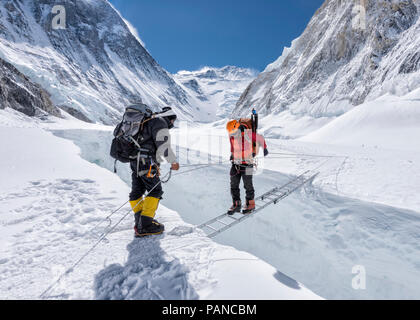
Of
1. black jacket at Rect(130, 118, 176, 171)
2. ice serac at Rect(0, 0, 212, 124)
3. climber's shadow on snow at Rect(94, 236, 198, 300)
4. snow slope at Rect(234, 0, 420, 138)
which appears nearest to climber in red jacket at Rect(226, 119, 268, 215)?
black jacket at Rect(130, 118, 176, 171)

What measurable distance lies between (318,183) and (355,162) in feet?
5.16

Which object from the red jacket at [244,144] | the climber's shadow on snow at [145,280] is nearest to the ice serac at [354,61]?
the red jacket at [244,144]

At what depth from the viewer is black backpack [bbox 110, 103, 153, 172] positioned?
310 centimetres

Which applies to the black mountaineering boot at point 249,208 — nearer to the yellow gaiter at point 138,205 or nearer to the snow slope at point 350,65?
the yellow gaiter at point 138,205

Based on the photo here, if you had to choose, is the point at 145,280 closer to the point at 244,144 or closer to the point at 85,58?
the point at 244,144

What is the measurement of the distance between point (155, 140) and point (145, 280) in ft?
5.76

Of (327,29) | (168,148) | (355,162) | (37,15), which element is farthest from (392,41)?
(37,15)

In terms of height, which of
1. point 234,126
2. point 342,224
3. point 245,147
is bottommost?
point 342,224

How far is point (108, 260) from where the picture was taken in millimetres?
2678

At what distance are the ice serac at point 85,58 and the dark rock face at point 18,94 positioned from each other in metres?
19.9

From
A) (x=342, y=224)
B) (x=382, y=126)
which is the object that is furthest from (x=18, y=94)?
(x=382, y=126)

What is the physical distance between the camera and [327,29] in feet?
83.7

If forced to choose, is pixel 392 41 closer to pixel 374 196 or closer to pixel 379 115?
pixel 379 115

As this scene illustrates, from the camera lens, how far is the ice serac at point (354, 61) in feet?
48.9
